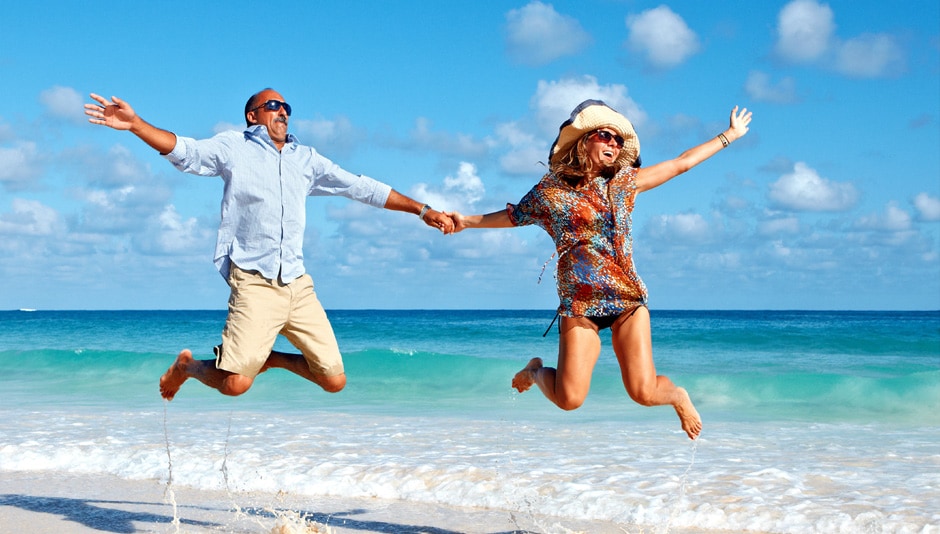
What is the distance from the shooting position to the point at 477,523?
227 inches

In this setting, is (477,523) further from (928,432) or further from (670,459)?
(928,432)

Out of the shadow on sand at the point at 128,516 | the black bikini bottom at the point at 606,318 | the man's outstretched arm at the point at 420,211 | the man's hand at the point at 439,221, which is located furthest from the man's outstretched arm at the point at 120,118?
the black bikini bottom at the point at 606,318

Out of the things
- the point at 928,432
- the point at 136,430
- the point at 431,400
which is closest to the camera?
the point at 136,430

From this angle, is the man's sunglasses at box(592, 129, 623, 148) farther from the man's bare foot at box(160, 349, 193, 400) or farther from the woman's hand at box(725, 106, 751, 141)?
the man's bare foot at box(160, 349, 193, 400)

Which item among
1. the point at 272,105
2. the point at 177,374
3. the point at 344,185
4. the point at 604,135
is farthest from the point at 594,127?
the point at 177,374

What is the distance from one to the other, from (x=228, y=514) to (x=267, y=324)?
162 centimetres

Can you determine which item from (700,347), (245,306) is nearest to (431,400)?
(245,306)

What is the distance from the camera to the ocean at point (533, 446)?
622 cm

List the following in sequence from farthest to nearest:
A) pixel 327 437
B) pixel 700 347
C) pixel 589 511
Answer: pixel 700 347 < pixel 327 437 < pixel 589 511

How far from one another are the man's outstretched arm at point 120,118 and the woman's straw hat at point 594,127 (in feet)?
7.74

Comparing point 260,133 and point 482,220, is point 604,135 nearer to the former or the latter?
point 482,220

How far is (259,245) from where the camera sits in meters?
5.11

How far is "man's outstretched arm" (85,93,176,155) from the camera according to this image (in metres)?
4.71

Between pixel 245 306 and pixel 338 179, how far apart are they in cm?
108
